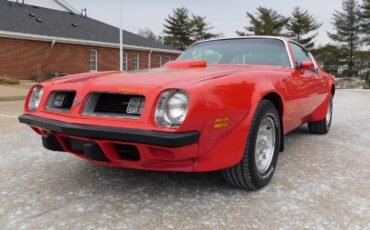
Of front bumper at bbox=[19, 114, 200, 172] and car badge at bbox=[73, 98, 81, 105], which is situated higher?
car badge at bbox=[73, 98, 81, 105]

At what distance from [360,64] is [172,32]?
24.7m

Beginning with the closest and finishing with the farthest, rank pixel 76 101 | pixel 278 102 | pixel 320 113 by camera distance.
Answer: pixel 76 101 < pixel 278 102 < pixel 320 113

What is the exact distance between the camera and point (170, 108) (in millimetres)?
2400

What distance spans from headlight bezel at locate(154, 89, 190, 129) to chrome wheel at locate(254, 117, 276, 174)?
0.91 meters

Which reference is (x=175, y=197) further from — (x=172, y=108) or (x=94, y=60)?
(x=94, y=60)

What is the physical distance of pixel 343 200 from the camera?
284 cm

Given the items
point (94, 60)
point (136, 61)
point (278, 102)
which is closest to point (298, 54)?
point (278, 102)

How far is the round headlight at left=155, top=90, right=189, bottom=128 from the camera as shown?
2369 millimetres

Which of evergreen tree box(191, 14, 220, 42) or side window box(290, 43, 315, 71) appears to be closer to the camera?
side window box(290, 43, 315, 71)

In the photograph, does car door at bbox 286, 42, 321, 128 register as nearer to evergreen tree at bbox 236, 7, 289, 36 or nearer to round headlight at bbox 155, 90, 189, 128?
round headlight at bbox 155, 90, 189, 128

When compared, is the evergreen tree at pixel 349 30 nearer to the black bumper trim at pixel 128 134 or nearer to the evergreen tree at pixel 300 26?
the evergreen tree at pixel 300 26

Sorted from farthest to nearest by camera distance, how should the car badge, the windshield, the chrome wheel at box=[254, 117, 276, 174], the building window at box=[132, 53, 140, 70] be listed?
1. the building window at box=[132, 53, 140, 70]
2. the windshield
3. the chrome wheel at box=[254, 117, 276, 174]
4. the car badge

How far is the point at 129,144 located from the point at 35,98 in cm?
126

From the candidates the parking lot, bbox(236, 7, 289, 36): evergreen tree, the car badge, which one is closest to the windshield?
the parking lot
